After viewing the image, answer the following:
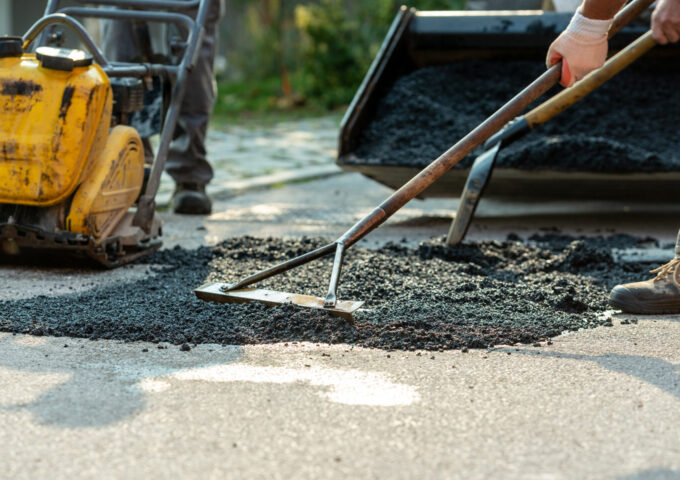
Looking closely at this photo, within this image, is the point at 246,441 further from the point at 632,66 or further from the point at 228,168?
the point at 228,168

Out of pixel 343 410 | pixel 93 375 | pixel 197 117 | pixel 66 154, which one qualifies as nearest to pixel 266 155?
pixel 197 117

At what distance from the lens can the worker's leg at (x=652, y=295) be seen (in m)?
2.95

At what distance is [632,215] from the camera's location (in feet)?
16.5

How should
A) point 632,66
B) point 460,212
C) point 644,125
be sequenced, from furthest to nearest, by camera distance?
point 632,66 < point 644,125 < point 460,212

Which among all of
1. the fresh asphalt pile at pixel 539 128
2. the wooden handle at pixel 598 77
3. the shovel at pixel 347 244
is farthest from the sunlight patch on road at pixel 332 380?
the fresh asphalt pile at pixel 539 128

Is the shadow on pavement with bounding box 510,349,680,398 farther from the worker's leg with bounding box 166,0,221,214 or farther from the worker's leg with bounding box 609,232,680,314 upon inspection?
the worker's leg with bounding box 166,0,221,214

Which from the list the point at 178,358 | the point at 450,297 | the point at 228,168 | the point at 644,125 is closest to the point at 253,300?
the point at 178,358

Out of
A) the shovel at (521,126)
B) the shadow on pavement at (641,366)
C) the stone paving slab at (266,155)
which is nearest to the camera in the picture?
the shadow on pavement at (641,366)

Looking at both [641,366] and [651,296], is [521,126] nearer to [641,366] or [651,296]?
[651,296]

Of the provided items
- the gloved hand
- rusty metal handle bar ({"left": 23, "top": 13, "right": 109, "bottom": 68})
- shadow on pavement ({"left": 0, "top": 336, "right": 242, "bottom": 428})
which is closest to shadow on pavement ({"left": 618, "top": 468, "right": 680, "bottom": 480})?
shadow on pavement ({"left": 0, "top": 336, "right": 242, "bottom": 428})

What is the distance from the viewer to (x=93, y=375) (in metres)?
2.22

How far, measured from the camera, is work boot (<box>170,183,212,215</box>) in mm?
4785

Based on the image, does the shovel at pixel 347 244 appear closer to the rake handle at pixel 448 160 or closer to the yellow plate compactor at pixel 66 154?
the rake handle at pixel 448 160

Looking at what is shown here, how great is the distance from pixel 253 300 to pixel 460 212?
4.34 ft
